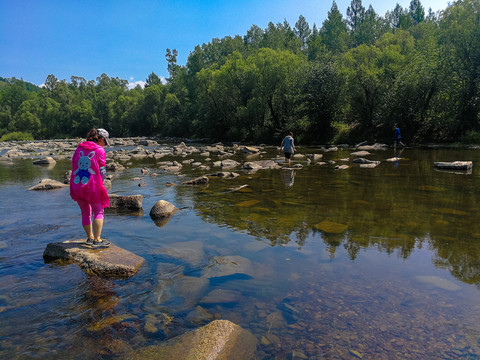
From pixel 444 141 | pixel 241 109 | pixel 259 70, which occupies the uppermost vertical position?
pixel 259 70

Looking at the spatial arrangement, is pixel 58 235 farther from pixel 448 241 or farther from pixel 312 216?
pixel 448 241

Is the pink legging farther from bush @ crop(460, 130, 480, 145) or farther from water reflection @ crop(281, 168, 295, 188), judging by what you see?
bush @ crop(460, 130, 480, 145)

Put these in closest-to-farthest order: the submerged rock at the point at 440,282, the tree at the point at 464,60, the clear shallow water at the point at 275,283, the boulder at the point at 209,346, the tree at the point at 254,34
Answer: the boulder at the point at 209,346, the clear shallow water at the point at 275,283, the submerged rock at the point at 440,282, the tree at the point at 464,60, the tree at the point at 254,34

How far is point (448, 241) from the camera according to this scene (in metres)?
6.63

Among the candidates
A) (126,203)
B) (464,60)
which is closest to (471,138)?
(464,60)

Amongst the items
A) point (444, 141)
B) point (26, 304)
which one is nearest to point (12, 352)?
point (26, 304)

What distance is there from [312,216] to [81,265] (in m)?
6.06

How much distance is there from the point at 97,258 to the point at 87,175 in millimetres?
1670

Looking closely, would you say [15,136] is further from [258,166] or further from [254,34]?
[258,166]

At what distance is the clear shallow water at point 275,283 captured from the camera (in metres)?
3.68

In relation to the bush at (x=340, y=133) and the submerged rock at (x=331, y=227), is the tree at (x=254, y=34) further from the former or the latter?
the submerged rock at (x=331, y=227)

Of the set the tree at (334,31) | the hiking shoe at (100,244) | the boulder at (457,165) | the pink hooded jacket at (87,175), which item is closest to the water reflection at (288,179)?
the boulder at (457,165)

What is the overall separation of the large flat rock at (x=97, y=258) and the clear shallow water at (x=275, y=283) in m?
0.19

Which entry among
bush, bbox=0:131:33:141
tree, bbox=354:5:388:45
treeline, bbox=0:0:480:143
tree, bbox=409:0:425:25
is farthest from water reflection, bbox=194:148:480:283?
tree, bbox=409:0:425:25
